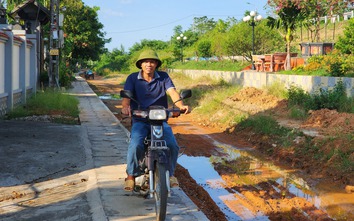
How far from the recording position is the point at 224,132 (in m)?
15.8

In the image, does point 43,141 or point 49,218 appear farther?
point 43,141

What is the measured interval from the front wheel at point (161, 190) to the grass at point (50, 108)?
8.26 m

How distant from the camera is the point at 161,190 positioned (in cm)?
493

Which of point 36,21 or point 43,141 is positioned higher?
point 36,21

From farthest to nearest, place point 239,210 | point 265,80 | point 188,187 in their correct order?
point 265,80
point 188,187
point 239,210

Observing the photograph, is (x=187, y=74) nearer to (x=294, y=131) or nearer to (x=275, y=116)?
(x=275, y=116)

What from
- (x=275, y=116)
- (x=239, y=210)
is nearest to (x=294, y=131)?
(x=275, y=116)

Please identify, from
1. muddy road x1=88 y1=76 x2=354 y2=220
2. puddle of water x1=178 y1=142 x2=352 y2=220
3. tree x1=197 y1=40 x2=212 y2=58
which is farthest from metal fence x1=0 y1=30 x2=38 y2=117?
tree x1=197 y1=40 x2=212 y2=58

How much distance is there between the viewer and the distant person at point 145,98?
216 inches

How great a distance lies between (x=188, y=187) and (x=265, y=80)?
13.0 metres

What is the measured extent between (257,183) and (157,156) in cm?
433

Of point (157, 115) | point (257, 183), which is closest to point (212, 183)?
point (257, 183)

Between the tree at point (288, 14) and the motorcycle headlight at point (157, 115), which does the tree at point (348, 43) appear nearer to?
the tree at point (288, 14)

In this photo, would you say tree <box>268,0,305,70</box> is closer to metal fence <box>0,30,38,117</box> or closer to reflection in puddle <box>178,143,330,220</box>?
metal fence <box>0,30,38,117</box>
